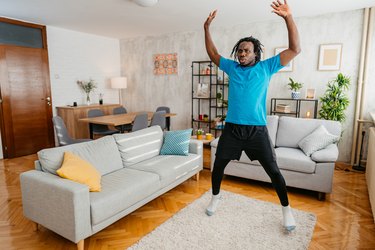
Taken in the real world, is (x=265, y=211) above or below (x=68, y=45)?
below

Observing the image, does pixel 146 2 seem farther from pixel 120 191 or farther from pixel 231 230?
pixel 231 230

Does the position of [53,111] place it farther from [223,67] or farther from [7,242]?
[223,67]

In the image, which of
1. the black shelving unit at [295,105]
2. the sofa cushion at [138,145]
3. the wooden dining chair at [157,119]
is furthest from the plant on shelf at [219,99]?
the sofa cushion at [138,145]

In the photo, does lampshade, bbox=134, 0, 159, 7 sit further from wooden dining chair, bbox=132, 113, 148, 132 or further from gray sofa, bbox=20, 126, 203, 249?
gray sofa, bbox=20, 126, 203, 249

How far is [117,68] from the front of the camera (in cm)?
661

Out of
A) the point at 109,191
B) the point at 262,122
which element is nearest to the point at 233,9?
the point at 262,122

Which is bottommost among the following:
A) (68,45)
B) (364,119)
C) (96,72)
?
(364,119)

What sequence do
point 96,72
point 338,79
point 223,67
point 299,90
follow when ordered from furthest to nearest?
1. point 96,72
2. point 299,90
3. point 338,79
4. point 223,67

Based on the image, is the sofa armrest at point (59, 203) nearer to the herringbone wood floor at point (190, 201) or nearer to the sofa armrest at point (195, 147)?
the herringbone wood floor at point (190, 201)

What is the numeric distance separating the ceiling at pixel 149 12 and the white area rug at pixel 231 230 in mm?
2807

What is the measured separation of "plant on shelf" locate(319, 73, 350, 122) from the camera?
3.95 meters

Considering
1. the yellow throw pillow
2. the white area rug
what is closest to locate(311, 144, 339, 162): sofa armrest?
the white area rug

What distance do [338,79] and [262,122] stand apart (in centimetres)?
264

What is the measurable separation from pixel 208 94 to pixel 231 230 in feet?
11.7
